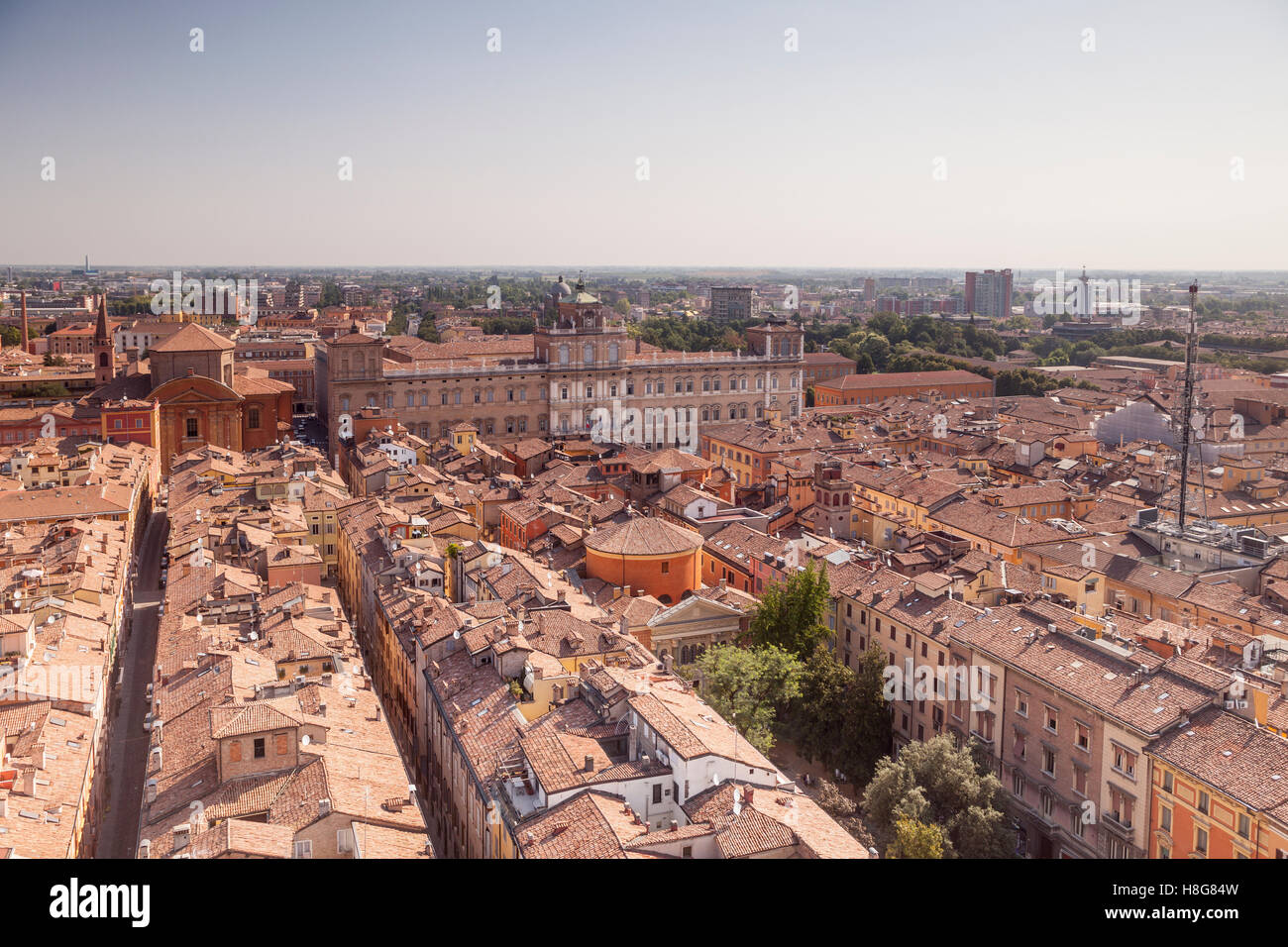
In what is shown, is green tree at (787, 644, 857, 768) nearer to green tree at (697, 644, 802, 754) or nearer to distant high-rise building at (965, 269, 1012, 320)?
green tree at (697, 644, 802, 754)

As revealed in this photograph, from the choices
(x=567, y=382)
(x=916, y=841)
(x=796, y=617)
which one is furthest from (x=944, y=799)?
(x=567, y=382)

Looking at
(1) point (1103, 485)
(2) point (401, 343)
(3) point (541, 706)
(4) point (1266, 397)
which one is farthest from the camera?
(2) point (401, 343)

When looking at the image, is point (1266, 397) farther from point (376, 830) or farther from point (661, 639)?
point (376, 830)

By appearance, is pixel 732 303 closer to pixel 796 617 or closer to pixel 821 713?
pixel 796 617

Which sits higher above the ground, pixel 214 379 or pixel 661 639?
pixel 214 379

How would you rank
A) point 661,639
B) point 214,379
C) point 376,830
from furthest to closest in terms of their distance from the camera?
point 214,379 < point 661,639 < point 376,830
